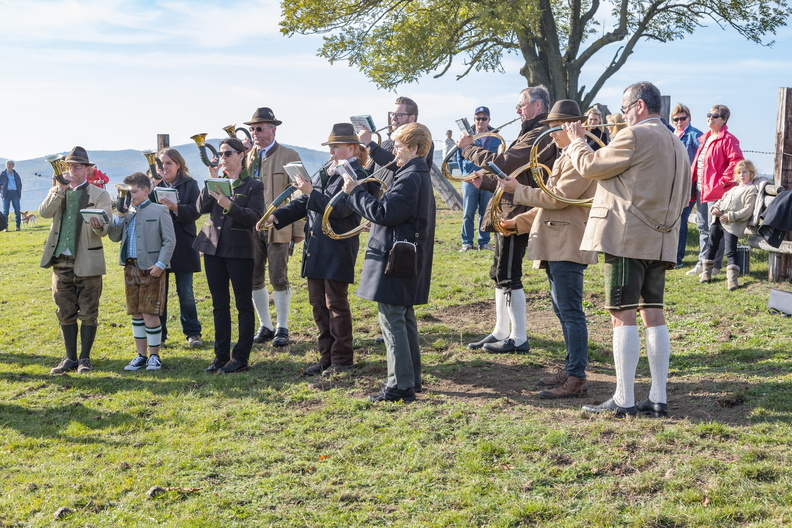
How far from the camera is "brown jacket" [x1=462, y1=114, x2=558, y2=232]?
6.42 metres

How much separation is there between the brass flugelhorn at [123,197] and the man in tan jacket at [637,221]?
14.7 feet

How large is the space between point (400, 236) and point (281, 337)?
291cm

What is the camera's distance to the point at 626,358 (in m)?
5.17

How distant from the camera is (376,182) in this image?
6.38 metres

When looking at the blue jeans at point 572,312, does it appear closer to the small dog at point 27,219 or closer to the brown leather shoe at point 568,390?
the brown leather shoe at point 568,390

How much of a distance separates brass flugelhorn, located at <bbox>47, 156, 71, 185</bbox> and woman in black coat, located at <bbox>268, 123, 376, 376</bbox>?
89.8 inches

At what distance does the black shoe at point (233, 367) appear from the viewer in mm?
7211

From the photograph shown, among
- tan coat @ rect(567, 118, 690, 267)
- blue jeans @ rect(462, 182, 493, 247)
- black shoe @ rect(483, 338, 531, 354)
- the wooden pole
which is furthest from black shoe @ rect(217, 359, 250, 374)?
the wooden pole

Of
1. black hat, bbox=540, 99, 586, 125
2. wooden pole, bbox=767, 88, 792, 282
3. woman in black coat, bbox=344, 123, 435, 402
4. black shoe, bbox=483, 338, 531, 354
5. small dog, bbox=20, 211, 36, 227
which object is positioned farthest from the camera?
small dog, bbox=20, 211, 36, 227

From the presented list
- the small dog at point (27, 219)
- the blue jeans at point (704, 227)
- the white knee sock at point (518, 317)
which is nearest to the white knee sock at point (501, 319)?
the white knee sock at point (518, 317)

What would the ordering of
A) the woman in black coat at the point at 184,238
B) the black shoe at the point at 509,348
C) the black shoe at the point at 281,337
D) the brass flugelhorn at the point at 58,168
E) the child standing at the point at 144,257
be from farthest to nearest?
the woman in black coat at the point at 184,238
the black shoe at the point at 281,337
the child standing at the point at 144,257
the brass flugelhorn at the point at 58,168
the black shoe at the point at 509,348

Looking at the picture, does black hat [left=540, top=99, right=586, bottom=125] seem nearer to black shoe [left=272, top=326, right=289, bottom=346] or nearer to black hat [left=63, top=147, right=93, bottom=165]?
black shoe [left=272, top=326, right=289, bottom=346]

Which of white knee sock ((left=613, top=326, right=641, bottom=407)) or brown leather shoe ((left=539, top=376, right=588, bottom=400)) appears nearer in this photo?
white knee sock ((left=613, top=326, right=641, bottom=407))

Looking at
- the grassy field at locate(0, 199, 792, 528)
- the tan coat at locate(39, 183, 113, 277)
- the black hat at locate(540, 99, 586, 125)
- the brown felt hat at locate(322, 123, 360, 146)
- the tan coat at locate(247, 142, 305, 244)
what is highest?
the black hat at locate(540, 99, 586, 125)
